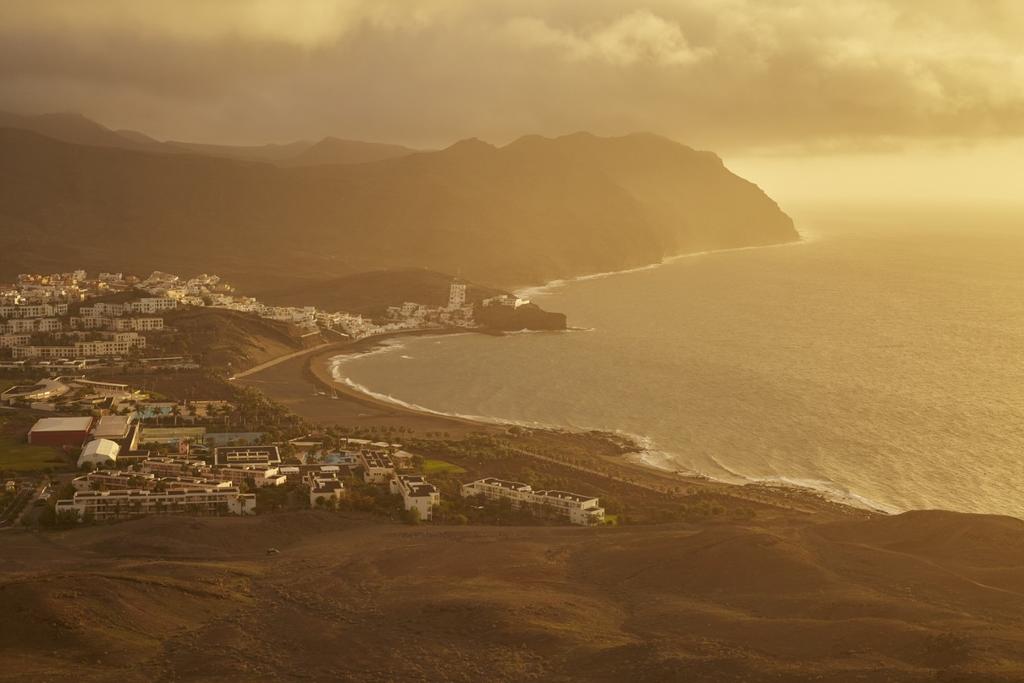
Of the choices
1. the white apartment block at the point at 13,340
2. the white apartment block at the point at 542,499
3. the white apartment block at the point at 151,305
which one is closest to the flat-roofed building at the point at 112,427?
the white apartment block at the point at 542,499

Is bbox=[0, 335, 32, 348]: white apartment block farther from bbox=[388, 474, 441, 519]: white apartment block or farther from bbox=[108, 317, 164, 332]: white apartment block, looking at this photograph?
bbox=[388, 474, 441, 519]: white apartment block

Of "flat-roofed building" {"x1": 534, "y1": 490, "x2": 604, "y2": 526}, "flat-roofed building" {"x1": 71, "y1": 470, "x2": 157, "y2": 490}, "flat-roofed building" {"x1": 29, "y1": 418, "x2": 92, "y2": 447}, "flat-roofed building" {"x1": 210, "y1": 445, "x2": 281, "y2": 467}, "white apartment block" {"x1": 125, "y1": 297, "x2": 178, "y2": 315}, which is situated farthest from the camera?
"white apartment block" {"x1": 125, "y1": 297, "x2": 178, "y2": 315}

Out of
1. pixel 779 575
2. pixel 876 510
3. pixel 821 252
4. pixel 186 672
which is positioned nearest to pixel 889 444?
pixel 876 510

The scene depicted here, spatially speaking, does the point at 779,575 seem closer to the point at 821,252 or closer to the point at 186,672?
the point at 186,672

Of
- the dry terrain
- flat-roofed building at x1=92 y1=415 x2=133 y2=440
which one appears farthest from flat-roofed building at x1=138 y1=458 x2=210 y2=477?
the dry terrain

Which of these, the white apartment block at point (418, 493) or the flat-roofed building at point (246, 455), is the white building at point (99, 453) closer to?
the flat-roofed building at point (246, 455)

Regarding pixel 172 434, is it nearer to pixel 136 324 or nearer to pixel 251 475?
pixel 251 475
